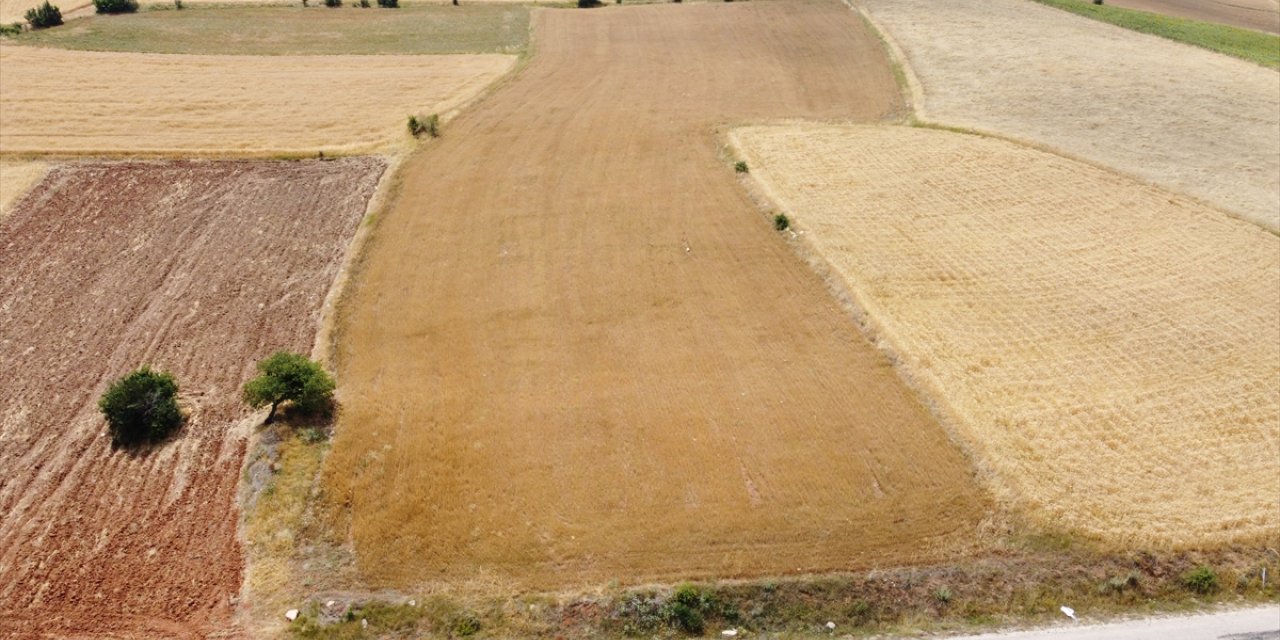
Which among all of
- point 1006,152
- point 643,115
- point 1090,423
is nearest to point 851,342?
point 1090,423

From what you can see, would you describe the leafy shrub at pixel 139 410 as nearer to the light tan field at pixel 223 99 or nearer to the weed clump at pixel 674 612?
the weed clump at pixel 674 612

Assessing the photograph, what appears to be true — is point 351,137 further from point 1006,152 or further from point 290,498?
point 1006,152

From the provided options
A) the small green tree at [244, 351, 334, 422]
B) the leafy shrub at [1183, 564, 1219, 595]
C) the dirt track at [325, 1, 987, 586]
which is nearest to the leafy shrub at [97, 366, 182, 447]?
the small green tree at [244, 351, 334, 422]

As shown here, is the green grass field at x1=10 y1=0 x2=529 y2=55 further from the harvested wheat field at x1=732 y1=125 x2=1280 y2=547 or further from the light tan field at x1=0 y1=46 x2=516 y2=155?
the harvested wheat field at x1=732 y1=125 x2=1280 y2=547

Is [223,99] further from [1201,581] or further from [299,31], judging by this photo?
[1201,581]

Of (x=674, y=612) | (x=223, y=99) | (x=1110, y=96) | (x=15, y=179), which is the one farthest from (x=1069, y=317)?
(x=223, y=99)

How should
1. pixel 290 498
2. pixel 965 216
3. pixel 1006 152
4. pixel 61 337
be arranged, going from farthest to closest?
pixel 1006 152, pixel 965 216, pixel 61 337, pixel 290 498

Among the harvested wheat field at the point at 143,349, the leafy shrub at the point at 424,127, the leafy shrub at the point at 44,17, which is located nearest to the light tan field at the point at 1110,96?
the leafy shrub at the point at 424,127
